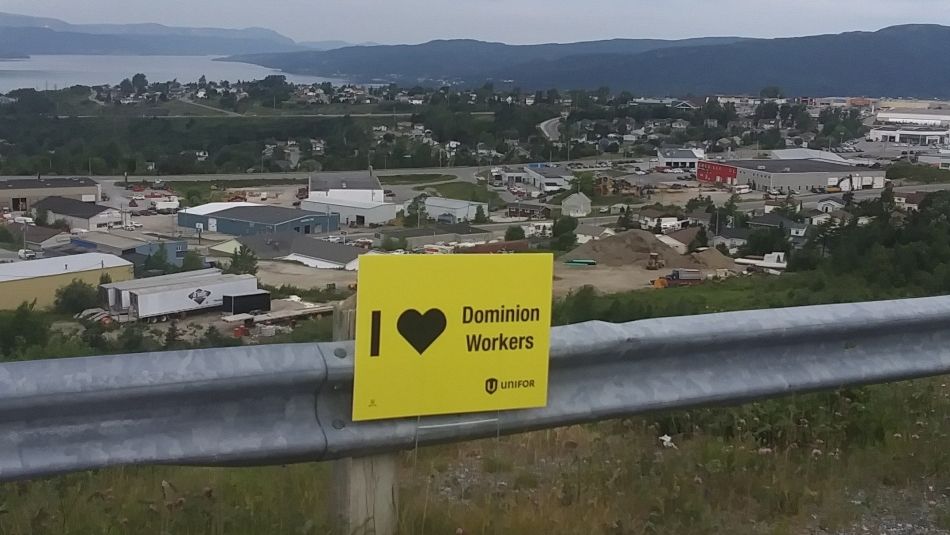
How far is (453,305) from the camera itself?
6.41 ft

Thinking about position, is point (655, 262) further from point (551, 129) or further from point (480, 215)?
point (551, 129)

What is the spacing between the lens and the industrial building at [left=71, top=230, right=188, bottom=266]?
70.4 ft

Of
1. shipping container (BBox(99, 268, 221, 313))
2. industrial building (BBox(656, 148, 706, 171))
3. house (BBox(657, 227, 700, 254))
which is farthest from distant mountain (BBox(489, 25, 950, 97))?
shipping container (BBox(99, 268, 221, 313))

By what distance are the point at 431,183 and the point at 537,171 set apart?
475 centimetres

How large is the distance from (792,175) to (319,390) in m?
41.6

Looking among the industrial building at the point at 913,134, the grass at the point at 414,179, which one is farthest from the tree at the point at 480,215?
the industrial building at the point at 913,134

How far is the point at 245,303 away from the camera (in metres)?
14.3

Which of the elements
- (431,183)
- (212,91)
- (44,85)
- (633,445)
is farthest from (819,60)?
(633,445)

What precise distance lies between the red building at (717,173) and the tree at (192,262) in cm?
2787

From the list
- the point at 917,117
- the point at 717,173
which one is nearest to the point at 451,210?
the point at 717,173

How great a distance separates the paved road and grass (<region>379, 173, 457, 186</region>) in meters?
18.4

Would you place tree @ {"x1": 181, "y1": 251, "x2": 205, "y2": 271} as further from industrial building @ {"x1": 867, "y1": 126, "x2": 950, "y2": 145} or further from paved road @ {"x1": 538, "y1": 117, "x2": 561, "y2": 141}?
industrial building @ {"x1": 867, "y1": 126, "x2": 950, "y2": 145}

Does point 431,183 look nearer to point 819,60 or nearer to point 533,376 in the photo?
point 533,376

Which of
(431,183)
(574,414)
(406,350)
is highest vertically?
(406,350)
